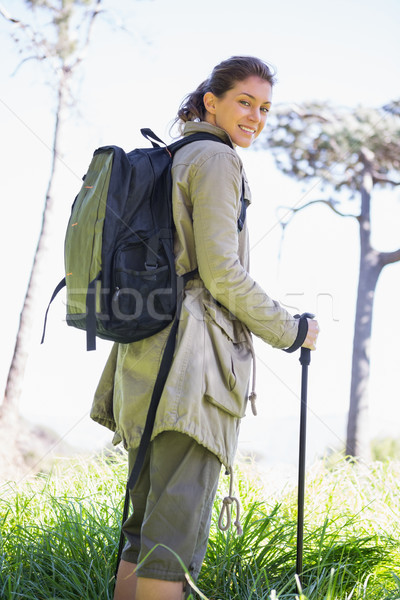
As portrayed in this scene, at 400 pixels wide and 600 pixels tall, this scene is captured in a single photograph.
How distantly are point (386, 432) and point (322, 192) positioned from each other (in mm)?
3335

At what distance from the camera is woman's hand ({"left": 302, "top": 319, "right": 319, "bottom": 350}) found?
1.74 meters

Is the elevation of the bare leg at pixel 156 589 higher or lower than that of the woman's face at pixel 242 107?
lower

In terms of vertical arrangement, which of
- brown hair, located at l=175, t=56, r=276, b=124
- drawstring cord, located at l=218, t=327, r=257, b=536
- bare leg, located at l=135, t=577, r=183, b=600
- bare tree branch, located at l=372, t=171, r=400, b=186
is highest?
bare tree branch, located at l=372, t=171, r=400, b=186

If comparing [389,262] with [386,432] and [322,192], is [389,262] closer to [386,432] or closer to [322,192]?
[322,192]

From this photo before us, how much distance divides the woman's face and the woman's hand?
61 cm

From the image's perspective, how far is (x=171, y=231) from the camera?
1.62 metres

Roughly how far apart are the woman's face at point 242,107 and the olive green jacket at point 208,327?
0.59 feet

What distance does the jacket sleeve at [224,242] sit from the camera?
5.15 feet

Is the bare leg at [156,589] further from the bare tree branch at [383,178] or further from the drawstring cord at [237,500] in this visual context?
the bare tree branch at [383,178]

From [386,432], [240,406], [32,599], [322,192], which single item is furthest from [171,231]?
[386,432]

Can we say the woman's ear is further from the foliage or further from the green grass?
the foliage

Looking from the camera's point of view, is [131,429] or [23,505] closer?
[131,429]

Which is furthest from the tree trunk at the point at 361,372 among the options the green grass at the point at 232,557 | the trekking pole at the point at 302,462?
the trekking pole at the point at 302,462

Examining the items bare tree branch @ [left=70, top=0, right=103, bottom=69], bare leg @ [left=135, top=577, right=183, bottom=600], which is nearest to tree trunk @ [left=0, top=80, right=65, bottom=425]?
bare tree branch @ [left=70, top=0, right=103, bottom=69]
